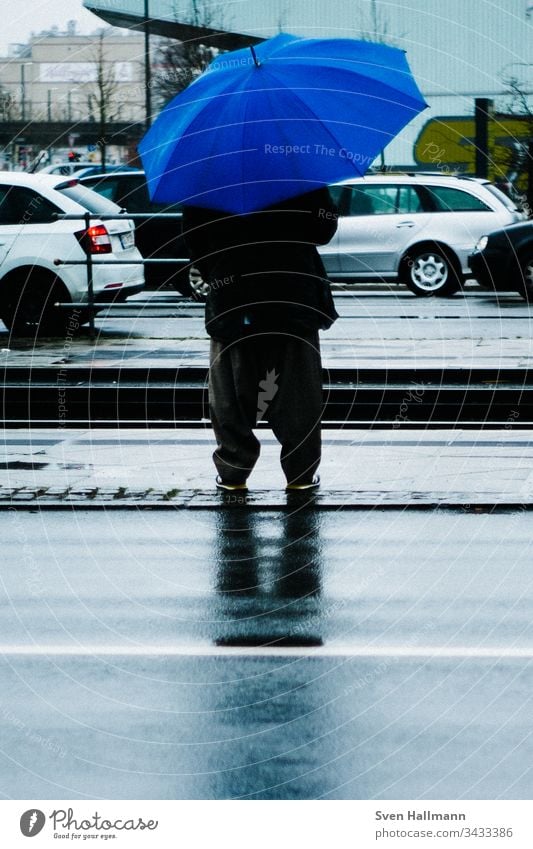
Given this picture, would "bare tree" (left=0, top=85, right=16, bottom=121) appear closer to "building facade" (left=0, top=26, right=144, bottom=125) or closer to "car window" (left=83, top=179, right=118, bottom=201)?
"building facade" (left=0, top=26, right=144, bottom=125)

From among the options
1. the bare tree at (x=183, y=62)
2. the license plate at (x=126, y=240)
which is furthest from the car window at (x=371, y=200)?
the license plate at (x=126, y=240)

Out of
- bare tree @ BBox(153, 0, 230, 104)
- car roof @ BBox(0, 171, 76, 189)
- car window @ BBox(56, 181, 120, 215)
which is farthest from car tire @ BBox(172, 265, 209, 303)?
bare tree @ BBox(153, 0, 230, 104)

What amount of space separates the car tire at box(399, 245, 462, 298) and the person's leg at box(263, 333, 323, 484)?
13158 mm

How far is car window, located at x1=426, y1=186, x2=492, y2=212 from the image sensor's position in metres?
20.8

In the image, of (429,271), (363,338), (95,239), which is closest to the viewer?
(363,338)

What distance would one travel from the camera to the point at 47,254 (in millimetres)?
15727

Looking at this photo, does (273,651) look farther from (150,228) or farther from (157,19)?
(150,228)

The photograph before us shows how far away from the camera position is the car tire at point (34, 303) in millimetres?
15695

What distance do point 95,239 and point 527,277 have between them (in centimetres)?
657

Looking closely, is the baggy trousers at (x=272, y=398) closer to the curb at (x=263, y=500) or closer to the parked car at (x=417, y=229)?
the curb at (x=263, y=500)

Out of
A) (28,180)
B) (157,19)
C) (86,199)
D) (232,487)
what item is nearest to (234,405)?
(232,487)

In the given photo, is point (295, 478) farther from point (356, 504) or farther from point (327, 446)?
point (327, 446)

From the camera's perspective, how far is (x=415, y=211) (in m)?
20.8

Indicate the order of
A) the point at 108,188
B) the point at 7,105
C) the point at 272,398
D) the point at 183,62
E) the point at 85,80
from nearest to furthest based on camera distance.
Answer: the point at 272,398
the point at 108,188
the point at 183,62
the point at 7,105
the point at 85,80
